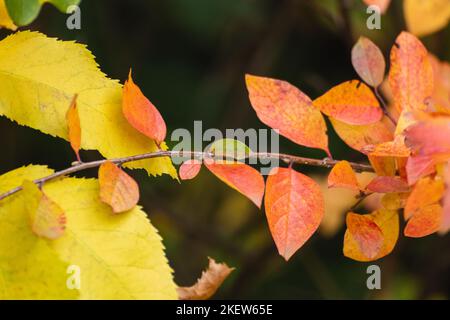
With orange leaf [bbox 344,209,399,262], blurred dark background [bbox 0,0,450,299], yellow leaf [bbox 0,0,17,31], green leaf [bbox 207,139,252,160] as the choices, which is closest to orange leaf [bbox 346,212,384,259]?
orange leaf [bbox 344,209,399,262]

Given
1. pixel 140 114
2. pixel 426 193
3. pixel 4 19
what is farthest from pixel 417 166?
pixel 4 19

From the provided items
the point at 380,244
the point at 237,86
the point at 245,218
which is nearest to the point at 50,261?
the point at 380,244

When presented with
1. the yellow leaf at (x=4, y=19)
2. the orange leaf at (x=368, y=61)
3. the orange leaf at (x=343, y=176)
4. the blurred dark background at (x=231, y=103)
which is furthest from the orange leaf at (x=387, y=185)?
the blurred dark background at (x=231, y=103)

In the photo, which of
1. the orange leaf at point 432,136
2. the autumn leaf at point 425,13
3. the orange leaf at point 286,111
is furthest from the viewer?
the autumn leaf at point 425,13

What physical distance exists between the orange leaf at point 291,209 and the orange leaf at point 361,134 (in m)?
0.07

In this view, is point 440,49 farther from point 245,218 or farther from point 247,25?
point 245,218

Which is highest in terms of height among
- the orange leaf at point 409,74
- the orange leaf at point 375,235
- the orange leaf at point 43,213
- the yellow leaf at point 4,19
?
the yellow leaf at point 4,19

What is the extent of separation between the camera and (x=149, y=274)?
1.69ft

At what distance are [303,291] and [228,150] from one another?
1020 mm

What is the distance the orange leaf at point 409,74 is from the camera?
1.97ft

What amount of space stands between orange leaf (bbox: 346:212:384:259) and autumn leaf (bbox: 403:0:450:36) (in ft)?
1.48

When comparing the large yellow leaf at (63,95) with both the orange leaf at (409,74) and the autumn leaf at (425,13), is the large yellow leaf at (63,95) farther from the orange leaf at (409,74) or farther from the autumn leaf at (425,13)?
the autumn leaf at (425,13)

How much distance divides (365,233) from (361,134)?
3.9 inches

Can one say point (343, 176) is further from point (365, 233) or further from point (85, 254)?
point (85, 254)
